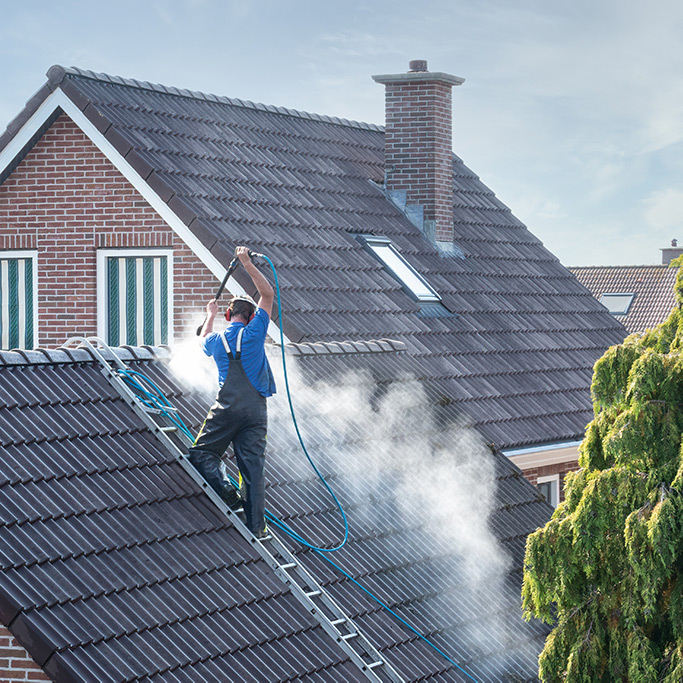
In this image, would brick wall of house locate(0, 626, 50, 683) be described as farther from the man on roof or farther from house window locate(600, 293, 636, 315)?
house window locate(600, 293, 636, 315)

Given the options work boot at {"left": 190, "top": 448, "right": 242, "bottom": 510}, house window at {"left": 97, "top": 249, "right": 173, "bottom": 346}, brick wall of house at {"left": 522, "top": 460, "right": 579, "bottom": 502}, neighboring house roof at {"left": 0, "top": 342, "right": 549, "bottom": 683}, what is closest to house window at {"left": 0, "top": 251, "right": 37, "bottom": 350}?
house window at {"left": 97, "top": 249, "right": 173, "bottom": 346}

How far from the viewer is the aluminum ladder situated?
334 inches

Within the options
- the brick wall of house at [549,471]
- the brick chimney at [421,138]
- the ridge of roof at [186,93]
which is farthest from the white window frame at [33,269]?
the brick wall of house at [549,471]

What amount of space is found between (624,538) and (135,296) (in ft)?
28.6

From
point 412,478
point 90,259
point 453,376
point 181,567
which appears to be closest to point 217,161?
point 90,259

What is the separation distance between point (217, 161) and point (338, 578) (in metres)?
7.91

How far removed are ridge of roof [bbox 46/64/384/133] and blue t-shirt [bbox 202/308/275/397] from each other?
25.0 ft

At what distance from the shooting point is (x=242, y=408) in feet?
28.7

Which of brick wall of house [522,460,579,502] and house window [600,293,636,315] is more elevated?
house window [600,293,636,315]

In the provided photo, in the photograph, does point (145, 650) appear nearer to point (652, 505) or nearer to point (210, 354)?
point (210, 354)

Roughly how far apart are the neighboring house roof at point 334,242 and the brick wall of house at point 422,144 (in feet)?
1.12

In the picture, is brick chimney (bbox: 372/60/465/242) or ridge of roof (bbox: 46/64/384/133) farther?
Result: brick chimney (bbox: 372/60/465/242)

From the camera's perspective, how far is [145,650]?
7.09 metres

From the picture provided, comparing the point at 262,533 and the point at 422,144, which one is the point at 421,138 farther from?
the point at 262,533
